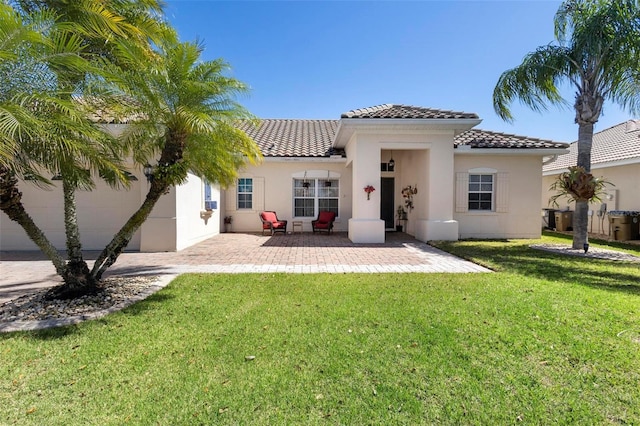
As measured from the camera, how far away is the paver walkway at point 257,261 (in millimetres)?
7422

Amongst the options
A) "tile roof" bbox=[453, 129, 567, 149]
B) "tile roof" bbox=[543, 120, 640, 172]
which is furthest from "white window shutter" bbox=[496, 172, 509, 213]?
"tile roof" bbox=[543, 120, 640, 172]

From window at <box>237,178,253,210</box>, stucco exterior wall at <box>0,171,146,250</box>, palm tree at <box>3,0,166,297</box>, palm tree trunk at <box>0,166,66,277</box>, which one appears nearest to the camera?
palm tree at <box>3,0,166,297</box>

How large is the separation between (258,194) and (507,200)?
11.8 meters

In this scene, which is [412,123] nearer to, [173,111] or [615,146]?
[173,111]

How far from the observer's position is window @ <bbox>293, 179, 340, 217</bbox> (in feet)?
52.2

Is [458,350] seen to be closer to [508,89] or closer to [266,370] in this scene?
[266,370]

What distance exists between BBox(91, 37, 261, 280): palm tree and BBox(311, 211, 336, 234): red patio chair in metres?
8.14

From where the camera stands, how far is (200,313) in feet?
15.9

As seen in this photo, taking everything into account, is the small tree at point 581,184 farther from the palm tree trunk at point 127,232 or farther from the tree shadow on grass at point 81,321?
the tree shadow on grass at point 81,321

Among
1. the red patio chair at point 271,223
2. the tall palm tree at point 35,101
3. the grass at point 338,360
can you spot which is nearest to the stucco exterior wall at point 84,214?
the red patio chair at point 271,223

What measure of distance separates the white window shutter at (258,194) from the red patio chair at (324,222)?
2.90 meters

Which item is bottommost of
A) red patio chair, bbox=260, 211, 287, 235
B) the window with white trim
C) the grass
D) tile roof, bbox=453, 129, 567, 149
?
the grass

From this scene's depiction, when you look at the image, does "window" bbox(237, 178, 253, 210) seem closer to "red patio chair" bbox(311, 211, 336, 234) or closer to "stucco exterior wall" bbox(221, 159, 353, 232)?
"stucco exterior wall" bbox(221, 159, 353, 232)

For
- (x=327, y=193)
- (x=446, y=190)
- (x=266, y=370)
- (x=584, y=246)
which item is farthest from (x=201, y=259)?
(x=584, y=246)
